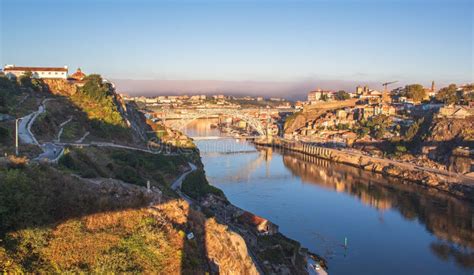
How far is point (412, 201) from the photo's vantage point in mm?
17109

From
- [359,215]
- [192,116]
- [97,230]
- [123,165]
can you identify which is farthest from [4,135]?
[192,116]

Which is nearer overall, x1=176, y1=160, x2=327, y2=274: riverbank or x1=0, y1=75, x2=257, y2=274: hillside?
x1=0, y1=75, x2=257, y2=274: hillside

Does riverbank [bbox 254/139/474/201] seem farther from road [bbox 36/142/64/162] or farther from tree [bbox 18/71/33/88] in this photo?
tree [bbox 18/71/33/88]

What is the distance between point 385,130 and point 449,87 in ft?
33.8

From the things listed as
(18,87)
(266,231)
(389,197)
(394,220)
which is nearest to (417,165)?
(389,197)

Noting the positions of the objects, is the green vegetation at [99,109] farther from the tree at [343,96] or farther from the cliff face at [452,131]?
the tree at [343,96]

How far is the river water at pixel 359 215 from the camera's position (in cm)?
1081

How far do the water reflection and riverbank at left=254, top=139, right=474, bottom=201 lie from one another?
64 centimetres

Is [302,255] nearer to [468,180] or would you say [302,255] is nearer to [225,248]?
[225,248]

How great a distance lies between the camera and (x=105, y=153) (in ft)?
35.7

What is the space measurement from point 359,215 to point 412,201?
11.2 feet

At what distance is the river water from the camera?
10.8m

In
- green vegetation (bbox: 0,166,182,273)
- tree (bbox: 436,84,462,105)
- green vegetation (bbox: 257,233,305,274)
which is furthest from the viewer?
tree (bbox: 436,84,462,105)

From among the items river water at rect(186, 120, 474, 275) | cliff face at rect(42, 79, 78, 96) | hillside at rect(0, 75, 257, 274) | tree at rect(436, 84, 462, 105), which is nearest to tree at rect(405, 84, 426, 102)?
tree at rect(436, 84, 462, 105)
